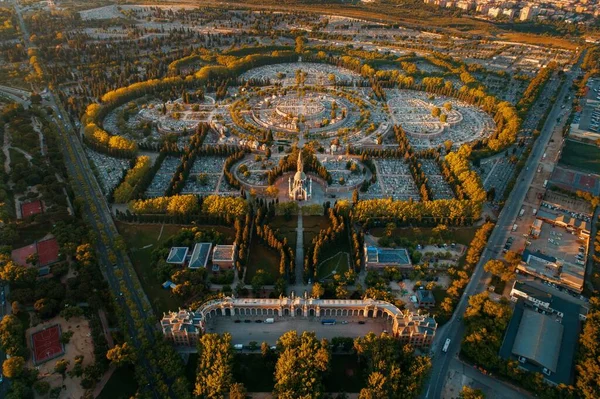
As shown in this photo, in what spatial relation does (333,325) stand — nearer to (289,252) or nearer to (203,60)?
(289,252)

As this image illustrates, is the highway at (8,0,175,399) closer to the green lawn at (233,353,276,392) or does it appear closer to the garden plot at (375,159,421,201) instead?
the green lawn at (233,353,276,392)

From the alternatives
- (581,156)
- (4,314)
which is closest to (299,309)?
(4,314)

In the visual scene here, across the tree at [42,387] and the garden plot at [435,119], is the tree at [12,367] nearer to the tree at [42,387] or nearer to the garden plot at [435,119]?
the tree at [42,387]

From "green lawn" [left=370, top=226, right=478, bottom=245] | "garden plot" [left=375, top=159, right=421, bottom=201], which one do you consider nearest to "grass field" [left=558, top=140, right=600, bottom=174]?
"garden plot" [left=375, top=159, right=421, bottom=201]

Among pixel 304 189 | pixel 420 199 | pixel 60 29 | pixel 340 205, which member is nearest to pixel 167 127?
pixel 304 189

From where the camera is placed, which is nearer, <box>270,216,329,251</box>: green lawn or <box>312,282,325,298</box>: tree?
<box>312,282,325,298</box>: tree

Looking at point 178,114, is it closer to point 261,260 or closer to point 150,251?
point 150,251
